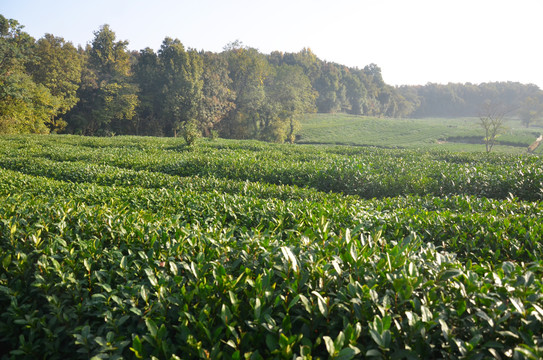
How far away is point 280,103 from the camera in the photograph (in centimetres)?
4859

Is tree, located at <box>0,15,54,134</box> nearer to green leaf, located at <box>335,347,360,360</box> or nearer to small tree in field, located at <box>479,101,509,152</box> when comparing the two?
green leaf, located at <box>335,347,360,360</box>

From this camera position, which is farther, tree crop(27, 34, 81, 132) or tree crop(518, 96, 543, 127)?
tree crop(518, 96, 543, 127)

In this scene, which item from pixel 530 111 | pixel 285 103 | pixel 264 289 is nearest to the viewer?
pixel 264 289

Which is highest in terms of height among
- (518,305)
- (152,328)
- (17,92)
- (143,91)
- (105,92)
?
(143,91)

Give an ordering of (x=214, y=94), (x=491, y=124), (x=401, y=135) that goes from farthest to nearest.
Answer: (x=401, y=135) < (x=214, y=94) < (x=491, y=124)

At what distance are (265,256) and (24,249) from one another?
2.79 meters

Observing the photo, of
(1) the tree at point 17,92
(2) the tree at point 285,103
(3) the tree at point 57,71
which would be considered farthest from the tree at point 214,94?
(1) the tree at point 17,92

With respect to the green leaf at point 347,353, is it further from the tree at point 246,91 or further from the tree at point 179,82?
the tree at point 246,91

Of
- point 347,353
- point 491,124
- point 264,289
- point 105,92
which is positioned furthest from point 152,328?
point 105,92

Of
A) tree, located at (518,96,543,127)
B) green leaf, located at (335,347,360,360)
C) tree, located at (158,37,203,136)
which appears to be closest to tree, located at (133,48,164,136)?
tree, located at (158,37,203,136)

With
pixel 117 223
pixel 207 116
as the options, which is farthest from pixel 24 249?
pixel 207 116

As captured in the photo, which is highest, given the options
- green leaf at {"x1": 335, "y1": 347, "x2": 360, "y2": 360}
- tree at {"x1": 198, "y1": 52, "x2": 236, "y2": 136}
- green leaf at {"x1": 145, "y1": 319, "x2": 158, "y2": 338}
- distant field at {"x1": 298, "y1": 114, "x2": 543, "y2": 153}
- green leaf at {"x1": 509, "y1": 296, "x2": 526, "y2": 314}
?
tree at {"x1": 198, "y1": 52, "x2": 236, "y2": 136}

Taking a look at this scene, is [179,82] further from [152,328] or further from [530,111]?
[530,111]

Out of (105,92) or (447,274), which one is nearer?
(447,274)
